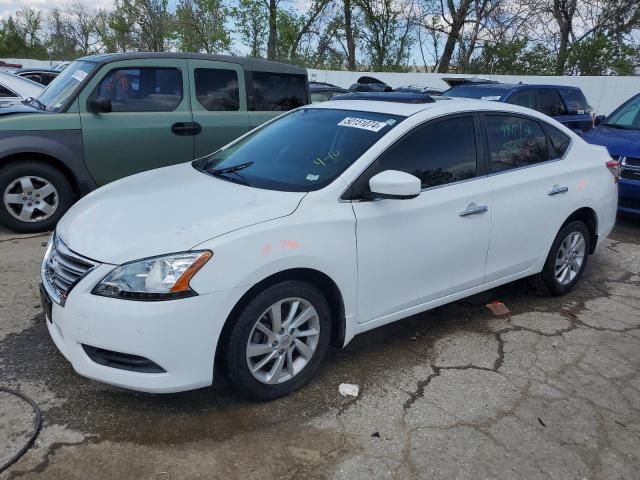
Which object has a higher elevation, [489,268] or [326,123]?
[326,123]

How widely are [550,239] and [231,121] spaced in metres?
3.75

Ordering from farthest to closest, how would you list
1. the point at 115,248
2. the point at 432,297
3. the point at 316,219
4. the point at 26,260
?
1. the point at 26,260
2. the point at 432,297
3. the point at 316,219
4. the point at 115,248

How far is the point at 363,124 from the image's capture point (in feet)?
11.8

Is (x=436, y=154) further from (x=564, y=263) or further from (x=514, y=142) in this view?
(x=564, y=263)

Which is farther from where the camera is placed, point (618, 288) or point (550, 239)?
point (618, 288)

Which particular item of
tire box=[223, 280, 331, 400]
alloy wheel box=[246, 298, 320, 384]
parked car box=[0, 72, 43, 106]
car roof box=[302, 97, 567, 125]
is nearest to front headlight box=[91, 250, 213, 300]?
tire box=[223, 280, 331, 400]

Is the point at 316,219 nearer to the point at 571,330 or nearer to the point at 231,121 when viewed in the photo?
the point at 571,330

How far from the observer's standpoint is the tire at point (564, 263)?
4.48 meters

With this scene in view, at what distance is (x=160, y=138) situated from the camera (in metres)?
6.03

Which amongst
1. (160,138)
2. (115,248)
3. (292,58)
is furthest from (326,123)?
(292,58)

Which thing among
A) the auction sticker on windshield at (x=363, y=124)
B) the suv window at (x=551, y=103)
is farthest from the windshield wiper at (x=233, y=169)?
the suv window at (x=551, y=103)

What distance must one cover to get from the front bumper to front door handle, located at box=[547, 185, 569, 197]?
273cm

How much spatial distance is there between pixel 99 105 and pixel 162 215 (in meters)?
3.26

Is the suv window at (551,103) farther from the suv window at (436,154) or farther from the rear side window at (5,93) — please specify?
the rear side window at (5,93)
